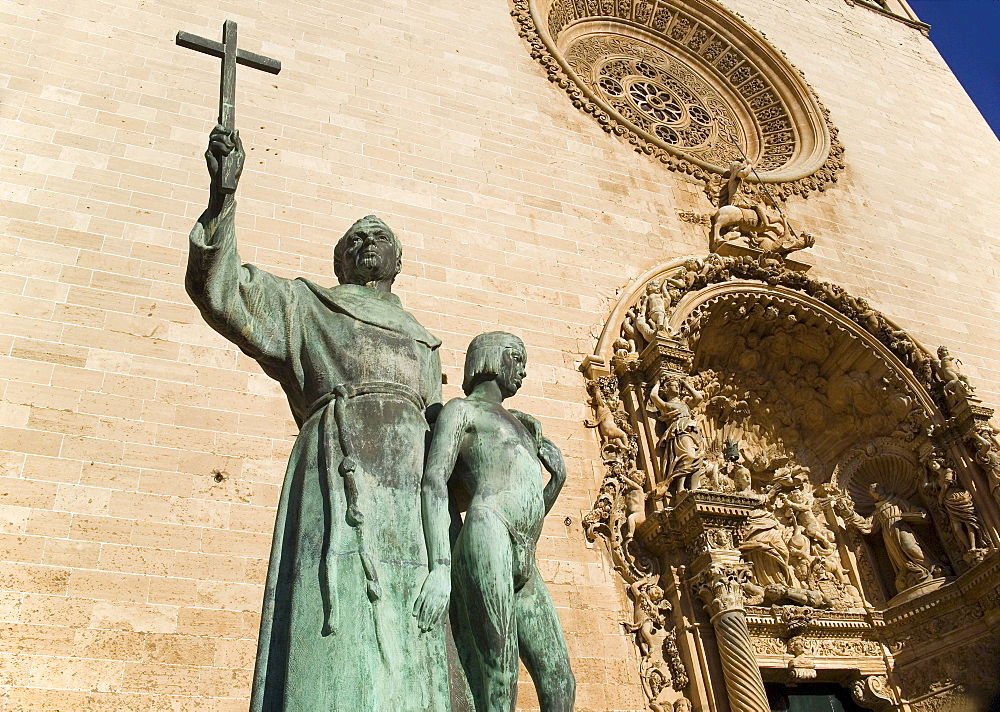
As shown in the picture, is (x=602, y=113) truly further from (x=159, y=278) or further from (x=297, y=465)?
(x=297, y=465)

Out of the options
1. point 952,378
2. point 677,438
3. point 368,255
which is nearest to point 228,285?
point 368,255

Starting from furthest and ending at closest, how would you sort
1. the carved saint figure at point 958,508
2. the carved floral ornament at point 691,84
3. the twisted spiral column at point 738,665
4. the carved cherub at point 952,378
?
the carved floral ornament at point 691,84 → the carved cherub at point 952,378 → the carved saint figure at point 958,508 → the twisted spiral column at point 738,665

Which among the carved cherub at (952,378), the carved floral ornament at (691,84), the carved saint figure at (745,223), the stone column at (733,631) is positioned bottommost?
the stone column at (733,631)

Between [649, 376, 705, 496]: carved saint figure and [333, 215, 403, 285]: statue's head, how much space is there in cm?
380

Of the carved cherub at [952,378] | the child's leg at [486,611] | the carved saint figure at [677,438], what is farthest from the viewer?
the carved cherub at [952,378]

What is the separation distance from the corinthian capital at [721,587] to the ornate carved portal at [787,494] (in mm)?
13

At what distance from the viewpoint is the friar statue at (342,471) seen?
80.4 inches

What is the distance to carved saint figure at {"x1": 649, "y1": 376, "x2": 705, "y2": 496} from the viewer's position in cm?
630

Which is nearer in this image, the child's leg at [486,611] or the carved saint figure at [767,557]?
the child's leg at [486,611]

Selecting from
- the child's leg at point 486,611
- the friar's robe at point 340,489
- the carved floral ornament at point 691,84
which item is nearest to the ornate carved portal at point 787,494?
the carved floral ornament at point 691,84

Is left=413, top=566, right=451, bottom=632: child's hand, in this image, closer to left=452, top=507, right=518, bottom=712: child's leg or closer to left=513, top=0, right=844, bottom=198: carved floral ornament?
left=452, top=507, right=518, bottom=712: child's leg

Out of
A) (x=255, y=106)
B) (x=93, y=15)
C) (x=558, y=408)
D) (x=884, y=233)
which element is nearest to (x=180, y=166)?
(x=255, y=106)

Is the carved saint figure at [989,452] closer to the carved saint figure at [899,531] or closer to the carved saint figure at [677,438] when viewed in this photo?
the carved saint figure at [899,531]

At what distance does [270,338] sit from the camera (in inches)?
101
